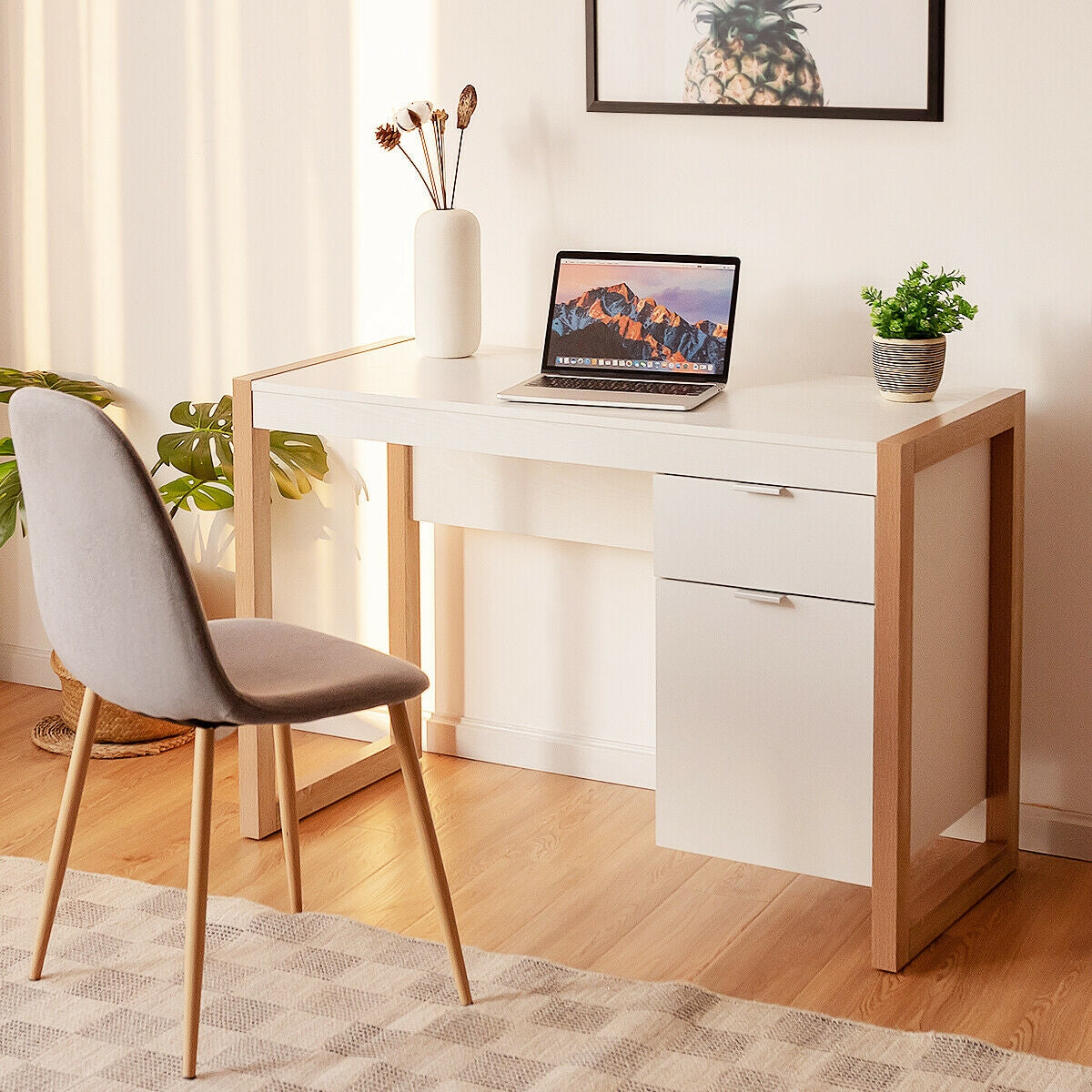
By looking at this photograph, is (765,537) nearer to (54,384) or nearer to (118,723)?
(118,723)

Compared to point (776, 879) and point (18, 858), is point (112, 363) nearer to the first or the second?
point (18, 858)

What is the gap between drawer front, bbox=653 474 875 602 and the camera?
2.26m

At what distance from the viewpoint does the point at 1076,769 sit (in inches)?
107

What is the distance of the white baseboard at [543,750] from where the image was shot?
121 inches

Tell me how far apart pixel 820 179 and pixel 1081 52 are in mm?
435

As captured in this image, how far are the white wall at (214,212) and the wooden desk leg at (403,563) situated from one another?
14 centimetres

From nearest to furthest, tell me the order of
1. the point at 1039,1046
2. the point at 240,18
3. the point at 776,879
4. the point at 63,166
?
1. the point at 1039,1046
2. the point at 776,879
3. the point at 240,18
4. the point at 63,166

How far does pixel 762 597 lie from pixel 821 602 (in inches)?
3.3

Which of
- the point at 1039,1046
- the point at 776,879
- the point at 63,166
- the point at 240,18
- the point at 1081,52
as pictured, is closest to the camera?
the point at 1039,1046

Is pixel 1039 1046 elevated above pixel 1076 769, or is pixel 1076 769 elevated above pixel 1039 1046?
pixel 1076 769

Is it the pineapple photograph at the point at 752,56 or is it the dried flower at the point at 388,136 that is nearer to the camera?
the pineapple photograph at the point at 752,56

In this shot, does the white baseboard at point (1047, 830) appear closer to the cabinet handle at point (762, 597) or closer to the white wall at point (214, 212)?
the cabinet handle at point (762, 597)

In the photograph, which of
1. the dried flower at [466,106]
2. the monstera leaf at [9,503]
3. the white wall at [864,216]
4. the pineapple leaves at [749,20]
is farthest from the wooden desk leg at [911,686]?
the monstera leaf at [9,503]

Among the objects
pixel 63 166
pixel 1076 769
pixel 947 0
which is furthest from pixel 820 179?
pixel 63 166
